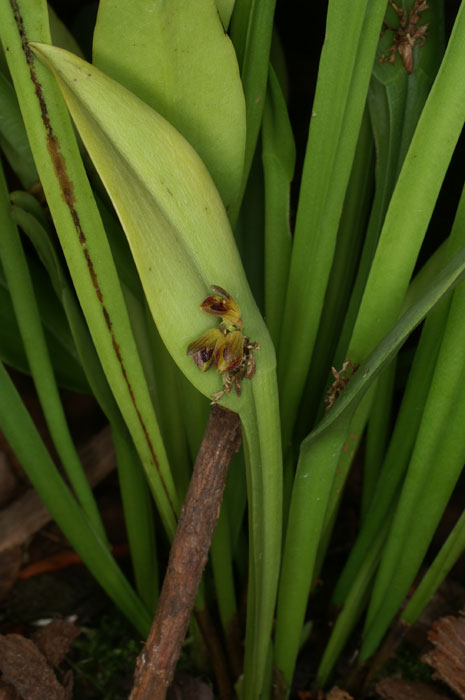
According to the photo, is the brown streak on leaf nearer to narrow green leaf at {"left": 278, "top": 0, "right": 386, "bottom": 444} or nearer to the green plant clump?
the green plant clump

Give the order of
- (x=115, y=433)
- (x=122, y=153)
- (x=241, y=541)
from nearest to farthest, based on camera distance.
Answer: (x=122, y=153) → (x=115, y=433) → (x=241, y=541)

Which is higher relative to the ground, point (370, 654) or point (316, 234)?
point (316, 234)

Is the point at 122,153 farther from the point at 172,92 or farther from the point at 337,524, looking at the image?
the point at 337,524

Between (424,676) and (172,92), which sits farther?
(424,676)

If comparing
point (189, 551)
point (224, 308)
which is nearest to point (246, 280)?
point (224, 308)

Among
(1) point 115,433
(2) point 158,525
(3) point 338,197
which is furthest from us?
(2) point 158,525

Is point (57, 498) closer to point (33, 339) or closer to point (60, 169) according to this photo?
point (33, 339)

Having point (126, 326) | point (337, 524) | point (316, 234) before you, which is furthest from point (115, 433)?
point (337, 524)

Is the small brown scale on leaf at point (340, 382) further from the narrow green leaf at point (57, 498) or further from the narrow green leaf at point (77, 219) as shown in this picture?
the narrow green leaf at point (57, 498)

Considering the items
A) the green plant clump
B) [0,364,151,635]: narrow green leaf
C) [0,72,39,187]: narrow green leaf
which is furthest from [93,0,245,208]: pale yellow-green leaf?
[0,364,151,635]: narrow green leaf
